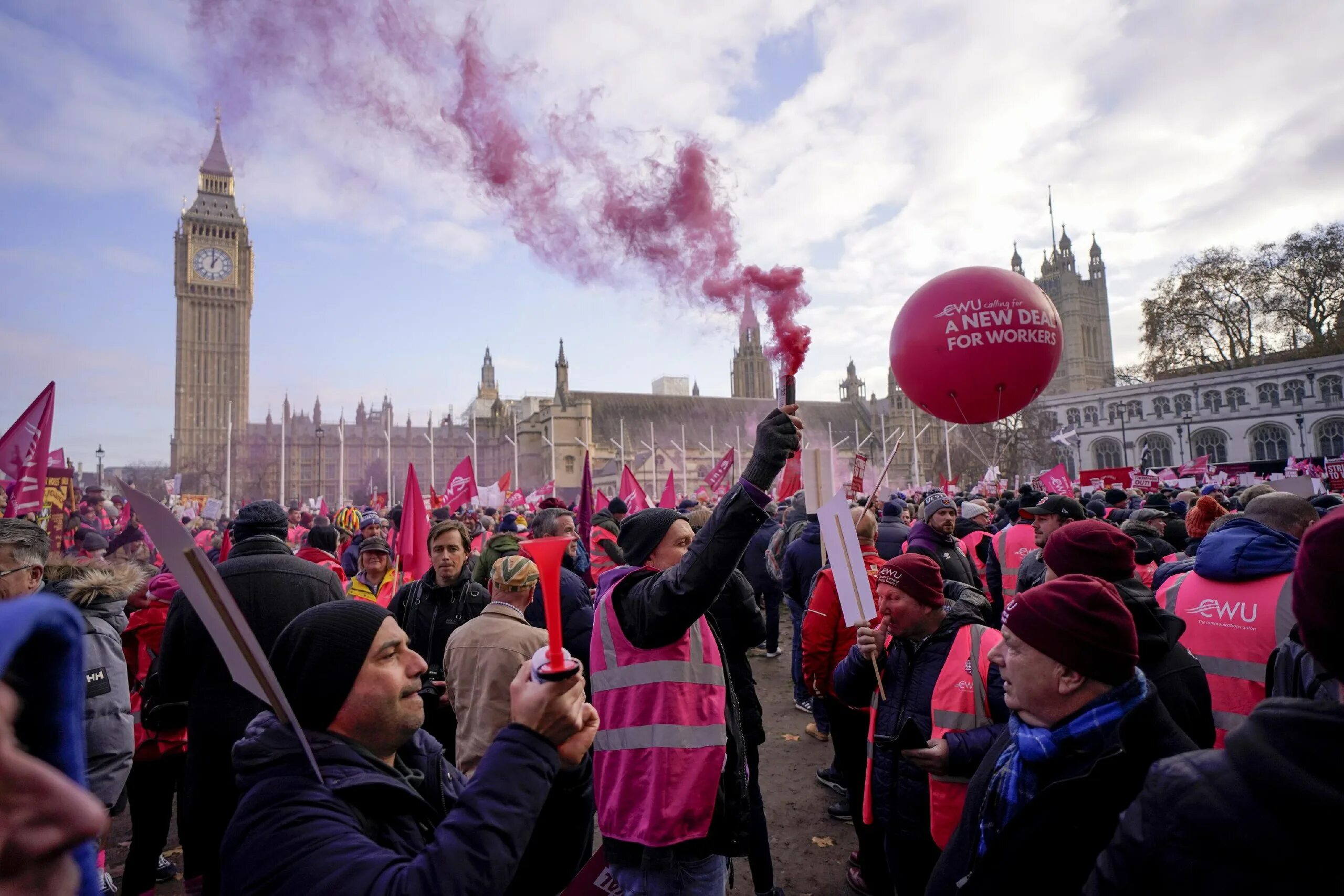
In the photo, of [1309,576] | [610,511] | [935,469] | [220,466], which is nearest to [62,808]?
[1309,576]

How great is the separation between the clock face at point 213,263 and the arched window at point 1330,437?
10069cm

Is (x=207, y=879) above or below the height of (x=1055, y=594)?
below

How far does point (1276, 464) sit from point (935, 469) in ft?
81.8

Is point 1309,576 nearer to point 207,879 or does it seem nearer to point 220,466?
point 207,879

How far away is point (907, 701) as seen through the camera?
128 inches

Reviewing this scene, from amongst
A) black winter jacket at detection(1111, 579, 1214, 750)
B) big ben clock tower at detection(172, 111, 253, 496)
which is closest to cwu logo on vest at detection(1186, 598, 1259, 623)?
black winter jacket at detection(1111, 579, 1214, 750)

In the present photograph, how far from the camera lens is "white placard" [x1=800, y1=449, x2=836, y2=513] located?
11.6 feet

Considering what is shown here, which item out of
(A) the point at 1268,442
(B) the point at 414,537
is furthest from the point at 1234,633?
(A) the point at 1268,442

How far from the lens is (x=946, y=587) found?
4039 mm

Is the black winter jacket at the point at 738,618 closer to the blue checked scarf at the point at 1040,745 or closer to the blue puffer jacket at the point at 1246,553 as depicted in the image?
the blue checked scarf at the point at 1040,745

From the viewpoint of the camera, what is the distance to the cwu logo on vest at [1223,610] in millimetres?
3369

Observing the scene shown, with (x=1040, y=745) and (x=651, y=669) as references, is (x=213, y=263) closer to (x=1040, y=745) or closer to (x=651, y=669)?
(x=651, y=669)

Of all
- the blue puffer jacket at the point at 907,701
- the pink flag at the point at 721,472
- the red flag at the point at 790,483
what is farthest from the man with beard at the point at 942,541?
the pink flag at the point at 721,472

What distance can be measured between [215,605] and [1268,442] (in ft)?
196
